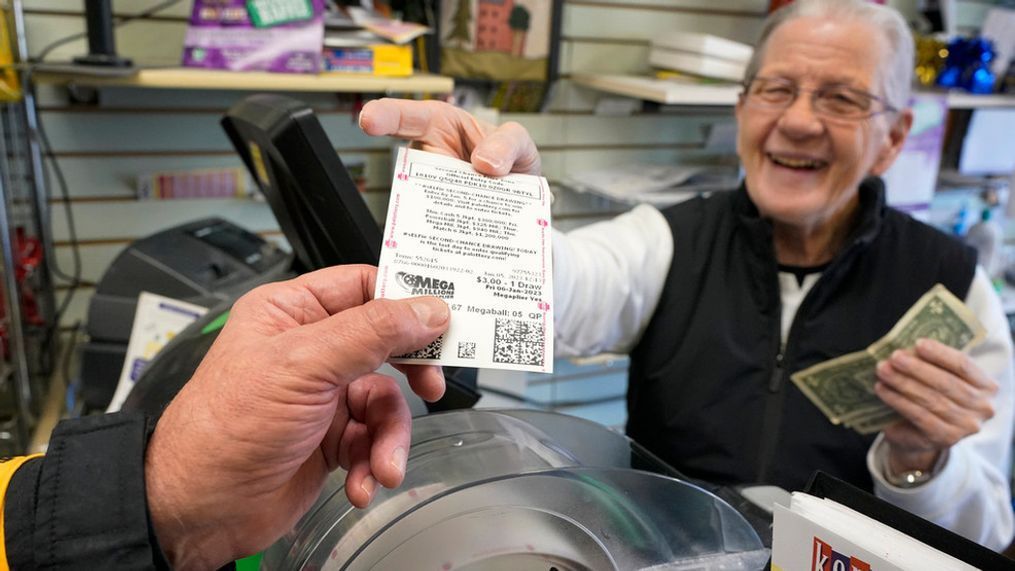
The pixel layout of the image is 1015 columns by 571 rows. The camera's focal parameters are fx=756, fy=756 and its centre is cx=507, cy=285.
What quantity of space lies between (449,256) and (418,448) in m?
0.21

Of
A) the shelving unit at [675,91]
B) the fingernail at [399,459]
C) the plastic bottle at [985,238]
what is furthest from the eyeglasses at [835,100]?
the plastic bottle at [985,238]

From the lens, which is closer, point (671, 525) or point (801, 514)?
point (801, 514)

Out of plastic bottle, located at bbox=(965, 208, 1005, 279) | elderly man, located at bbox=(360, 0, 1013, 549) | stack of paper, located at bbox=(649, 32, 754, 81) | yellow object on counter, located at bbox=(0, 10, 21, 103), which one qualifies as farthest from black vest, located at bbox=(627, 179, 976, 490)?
plastic bottle, located at bbox=(965, 208, 1005, 279)

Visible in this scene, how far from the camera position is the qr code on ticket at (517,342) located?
598 millimetres

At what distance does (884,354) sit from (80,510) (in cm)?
124

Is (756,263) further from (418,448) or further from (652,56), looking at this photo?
(652,56)

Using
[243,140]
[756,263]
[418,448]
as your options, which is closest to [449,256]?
[418,448]

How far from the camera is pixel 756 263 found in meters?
1.46

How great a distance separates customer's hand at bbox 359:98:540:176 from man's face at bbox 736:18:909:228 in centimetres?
74

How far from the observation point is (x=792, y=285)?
149 centimetres

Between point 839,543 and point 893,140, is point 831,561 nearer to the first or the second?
point 839,543

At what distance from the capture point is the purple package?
1.79m

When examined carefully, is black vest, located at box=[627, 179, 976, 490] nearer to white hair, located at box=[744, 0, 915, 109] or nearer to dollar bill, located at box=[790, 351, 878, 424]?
dollar bill, located at box=[790, 351, 878, 424]

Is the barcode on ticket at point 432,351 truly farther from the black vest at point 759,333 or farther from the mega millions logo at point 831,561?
the black vest at point 759,333
